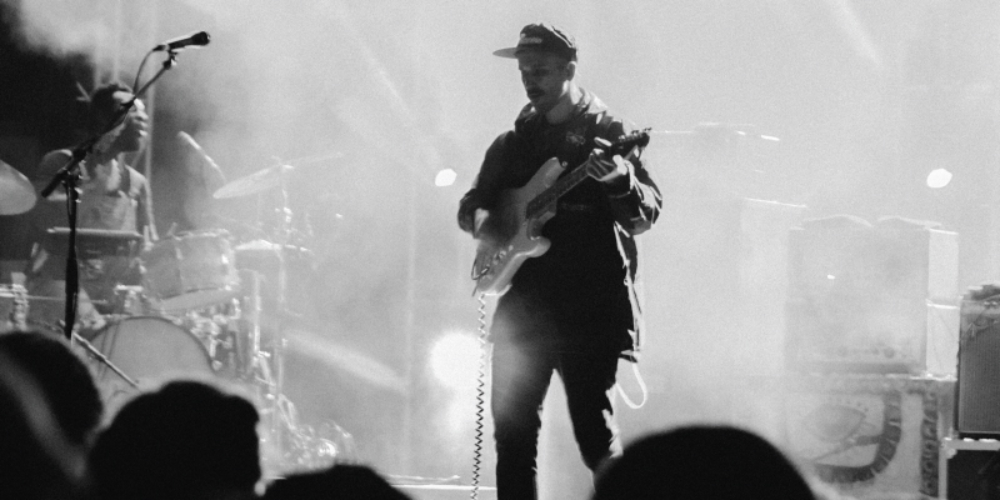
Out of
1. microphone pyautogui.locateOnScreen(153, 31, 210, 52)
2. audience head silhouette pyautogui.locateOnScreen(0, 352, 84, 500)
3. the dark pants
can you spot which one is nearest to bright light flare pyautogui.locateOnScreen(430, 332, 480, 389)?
microphone pyautogui.locateOnScreen(153, 31, 210, 52)

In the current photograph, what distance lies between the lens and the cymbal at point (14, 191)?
8.52 metres

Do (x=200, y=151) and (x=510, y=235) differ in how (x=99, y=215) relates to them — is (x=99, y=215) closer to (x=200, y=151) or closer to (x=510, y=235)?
(x=200, y=151)

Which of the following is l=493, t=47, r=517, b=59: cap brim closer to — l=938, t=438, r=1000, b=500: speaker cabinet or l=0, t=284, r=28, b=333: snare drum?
l=938, t=438, r=1000, b=500: speaker cabinet

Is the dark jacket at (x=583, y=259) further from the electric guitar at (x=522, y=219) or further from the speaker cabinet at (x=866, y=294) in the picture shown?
the speaker cabinet at (x=866, y=294)

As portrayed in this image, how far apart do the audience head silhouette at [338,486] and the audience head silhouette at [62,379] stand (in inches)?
32.7

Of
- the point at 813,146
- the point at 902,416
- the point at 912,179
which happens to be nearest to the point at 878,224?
the point at 902,416

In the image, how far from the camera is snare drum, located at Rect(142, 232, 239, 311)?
852 cm

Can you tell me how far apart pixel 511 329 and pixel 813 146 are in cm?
589

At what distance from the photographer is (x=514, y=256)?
5.32m

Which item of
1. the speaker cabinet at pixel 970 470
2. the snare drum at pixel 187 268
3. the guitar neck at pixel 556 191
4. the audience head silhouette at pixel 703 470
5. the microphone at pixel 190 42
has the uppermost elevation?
the microphone at pixel 190 42

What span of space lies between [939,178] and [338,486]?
1032 cm

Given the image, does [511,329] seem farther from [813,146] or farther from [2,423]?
[813,146]

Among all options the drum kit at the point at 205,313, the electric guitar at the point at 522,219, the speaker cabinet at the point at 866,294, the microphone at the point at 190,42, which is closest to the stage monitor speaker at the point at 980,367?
the speaker cabinet at the point at 866,294

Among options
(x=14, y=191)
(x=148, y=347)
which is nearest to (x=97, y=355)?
(x=148, y=347)
